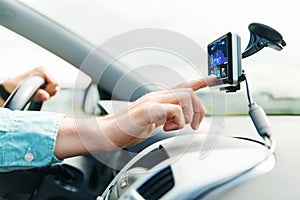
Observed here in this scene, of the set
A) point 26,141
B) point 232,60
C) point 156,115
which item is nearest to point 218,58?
point 232,60

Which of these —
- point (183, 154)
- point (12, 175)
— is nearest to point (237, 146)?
point (183, 154)

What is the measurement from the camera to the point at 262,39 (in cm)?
82

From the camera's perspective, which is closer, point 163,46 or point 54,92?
point 163,46

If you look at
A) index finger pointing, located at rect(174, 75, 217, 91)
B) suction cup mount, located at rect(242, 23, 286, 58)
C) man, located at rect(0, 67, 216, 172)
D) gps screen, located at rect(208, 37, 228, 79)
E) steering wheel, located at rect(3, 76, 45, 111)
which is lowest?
steering wheel, located at rect(3, 76, 45, 111)

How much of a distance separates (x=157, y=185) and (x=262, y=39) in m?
0.35

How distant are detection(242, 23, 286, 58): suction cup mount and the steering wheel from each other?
0.54 meters

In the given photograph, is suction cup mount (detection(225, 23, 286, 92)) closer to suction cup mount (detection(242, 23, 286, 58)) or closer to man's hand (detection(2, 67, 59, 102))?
suction cup mount (detection(242, 23, 286, 58))

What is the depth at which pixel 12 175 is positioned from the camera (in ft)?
3.78

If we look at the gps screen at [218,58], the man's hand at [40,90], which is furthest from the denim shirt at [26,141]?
the man's hand at [40,90]

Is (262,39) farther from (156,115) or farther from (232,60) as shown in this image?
(156,115)

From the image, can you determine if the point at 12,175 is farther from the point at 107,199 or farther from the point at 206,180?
the point at 206,180

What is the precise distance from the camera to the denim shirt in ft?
2.28

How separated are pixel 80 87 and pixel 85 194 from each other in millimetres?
270

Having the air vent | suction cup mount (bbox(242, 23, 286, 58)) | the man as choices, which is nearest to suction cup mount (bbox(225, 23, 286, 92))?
suction cup mount (bbox(242, 23, 286, 58))
